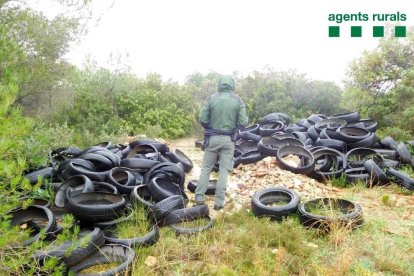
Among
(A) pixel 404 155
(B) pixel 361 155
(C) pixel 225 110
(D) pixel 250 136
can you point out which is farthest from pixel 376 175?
(D) pixel 250 136

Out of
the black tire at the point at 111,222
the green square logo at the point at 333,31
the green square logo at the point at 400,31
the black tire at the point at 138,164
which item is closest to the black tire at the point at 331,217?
the black tire at the point at 111,222

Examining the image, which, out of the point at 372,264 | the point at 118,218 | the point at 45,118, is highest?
the point at 45,118

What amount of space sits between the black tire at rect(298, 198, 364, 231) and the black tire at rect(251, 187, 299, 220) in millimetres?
188

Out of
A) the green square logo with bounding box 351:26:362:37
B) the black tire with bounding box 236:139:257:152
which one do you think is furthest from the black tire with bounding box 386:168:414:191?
the black tire with bounding box 236:139:257:152

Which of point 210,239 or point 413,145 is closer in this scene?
point 210,239

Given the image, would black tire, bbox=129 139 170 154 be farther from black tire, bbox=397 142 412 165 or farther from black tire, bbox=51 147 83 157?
black tire, bbox=397 142 412 165

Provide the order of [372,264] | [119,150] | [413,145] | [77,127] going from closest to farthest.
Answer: [372,264], [119,150], [413,145], [77,127]

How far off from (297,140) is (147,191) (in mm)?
4852

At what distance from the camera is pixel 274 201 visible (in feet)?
23.7

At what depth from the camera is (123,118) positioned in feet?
50.4

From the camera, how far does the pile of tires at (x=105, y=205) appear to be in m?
4.92

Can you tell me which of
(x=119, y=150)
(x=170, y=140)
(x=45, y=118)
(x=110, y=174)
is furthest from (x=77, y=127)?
(x=110, y=174)

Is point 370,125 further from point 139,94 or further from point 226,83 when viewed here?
point 139,94

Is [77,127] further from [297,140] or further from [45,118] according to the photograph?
[297,140]
